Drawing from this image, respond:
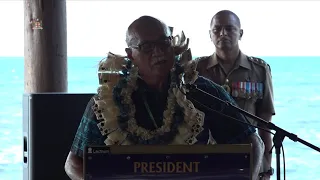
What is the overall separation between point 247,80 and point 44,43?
121 cm

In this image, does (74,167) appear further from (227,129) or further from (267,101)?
(267,101)

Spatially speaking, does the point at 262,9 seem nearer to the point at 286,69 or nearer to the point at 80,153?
the point at 286,69

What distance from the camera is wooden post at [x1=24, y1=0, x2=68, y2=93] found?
356 centimetres

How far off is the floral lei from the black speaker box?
505 mm

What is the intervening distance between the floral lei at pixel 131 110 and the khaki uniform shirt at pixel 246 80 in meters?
1.06

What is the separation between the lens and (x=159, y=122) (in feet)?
6.67

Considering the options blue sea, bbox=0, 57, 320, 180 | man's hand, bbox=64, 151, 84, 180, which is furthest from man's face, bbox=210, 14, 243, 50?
blue sea, bbox=0, 57, 320, 180

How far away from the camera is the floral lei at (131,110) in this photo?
199cm

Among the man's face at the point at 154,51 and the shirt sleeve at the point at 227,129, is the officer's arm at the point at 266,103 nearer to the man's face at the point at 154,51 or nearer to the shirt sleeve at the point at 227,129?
the shirt sleeve at the point at 227,129

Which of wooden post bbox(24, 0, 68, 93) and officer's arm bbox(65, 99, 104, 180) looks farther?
wooden post bbox(24, 0, 68, 93)

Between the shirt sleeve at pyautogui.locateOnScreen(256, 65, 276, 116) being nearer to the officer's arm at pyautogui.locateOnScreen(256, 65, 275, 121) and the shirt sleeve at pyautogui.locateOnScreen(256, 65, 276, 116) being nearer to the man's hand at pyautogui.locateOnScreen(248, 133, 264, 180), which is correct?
the officer's arm at pyautogui.locateOnScreen(256, 65, 275, 121)

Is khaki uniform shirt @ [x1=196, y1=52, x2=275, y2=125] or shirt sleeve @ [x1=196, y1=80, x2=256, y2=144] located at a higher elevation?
khaki uniform shirt @ [x1=196, y1=52, x2=275, y2=125]

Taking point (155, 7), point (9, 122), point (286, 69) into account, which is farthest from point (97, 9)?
point (286, 69)

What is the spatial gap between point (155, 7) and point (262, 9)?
126 cm
